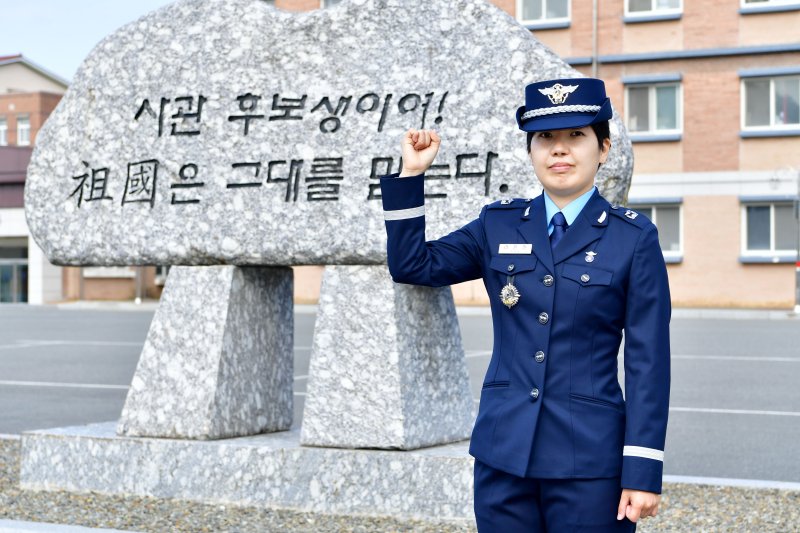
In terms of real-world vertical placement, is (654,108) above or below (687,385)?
above

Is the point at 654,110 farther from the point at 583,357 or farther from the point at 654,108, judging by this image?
the point at 583,357

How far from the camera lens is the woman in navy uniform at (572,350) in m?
3.04

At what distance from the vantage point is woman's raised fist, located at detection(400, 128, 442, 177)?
10.9 ft

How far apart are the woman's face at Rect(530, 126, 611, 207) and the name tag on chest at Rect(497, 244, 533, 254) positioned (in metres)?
0.17

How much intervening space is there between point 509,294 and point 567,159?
1.29ft

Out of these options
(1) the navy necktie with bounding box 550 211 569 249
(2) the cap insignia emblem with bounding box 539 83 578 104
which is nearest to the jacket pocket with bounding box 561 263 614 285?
(1) the navy necktie with bounding box 550 211 569 249

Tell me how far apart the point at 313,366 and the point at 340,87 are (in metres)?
1.49

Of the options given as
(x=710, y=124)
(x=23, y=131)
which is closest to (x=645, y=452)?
(x=710, y=124)

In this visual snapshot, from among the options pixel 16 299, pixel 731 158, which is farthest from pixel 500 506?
pixel 16 299

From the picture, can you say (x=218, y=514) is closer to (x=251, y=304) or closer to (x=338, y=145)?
(x=251, y=304)

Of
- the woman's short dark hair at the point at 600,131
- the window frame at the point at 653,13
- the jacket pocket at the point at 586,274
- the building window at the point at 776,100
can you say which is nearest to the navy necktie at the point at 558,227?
the jacket pocket at the point at 586,274

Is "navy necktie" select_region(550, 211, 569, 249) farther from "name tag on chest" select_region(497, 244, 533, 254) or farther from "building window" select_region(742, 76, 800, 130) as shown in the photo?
"building window" select_region(742, 76, 800, 130)

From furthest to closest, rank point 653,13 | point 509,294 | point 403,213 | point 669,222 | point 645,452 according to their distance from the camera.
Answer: point 669,222 → point 653,13 → point 403,213 → point 509,294 → point 645,452

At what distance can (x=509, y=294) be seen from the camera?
3.22 m
